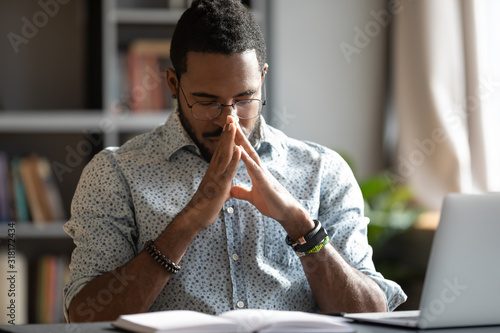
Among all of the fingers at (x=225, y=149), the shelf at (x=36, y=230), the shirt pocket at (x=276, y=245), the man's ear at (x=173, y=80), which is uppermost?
the man's ear at (x=173, y=80)

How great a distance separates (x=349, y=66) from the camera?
10.2 ft

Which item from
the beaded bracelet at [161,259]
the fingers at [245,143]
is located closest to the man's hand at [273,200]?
the fingers at [245,143]

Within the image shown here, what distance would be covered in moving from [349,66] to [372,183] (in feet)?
2.10

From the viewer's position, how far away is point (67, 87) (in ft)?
9.61

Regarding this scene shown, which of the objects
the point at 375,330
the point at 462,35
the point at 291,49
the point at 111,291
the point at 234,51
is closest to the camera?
the point at 375,330

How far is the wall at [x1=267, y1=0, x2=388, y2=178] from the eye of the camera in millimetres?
3061

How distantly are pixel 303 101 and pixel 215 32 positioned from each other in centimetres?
163

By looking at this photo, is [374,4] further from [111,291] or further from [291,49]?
[111,291]

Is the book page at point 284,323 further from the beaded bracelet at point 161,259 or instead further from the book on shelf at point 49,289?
the book on shelf at point 49,289

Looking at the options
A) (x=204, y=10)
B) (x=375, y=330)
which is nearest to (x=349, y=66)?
(x=204, y=10)

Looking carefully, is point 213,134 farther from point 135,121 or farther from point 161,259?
point 135,121

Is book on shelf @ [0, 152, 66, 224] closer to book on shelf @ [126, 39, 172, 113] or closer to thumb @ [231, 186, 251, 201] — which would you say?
book on shelf @ [126, 39, 172, 113]

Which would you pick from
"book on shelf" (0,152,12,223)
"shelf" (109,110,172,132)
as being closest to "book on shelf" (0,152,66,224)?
"book on shelf" (0,152,12,223)

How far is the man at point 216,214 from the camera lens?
1.37 metres
